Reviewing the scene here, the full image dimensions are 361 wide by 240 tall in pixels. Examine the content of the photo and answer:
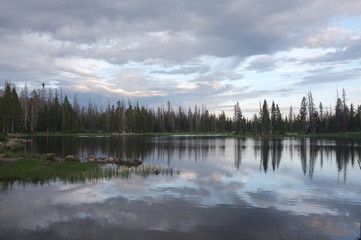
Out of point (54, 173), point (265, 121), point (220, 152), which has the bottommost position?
point (220, 152)

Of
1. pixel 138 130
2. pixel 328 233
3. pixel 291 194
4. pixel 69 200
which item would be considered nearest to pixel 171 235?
pixel 328 233

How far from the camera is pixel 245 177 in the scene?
24172 millimetres

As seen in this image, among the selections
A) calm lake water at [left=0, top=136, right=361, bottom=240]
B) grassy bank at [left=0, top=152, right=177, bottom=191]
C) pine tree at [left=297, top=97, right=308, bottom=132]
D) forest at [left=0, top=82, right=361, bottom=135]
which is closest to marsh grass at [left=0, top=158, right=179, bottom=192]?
grassy bank at [left=0, top=152, right=177, bottom=191]

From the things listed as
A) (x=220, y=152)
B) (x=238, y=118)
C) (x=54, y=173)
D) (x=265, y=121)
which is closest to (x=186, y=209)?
(x=54, y=173)

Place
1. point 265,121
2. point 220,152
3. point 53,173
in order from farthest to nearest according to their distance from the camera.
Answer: point 265,121 → point 220,152 → point 53,173

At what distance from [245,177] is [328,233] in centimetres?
1258

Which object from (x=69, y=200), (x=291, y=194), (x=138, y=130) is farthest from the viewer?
(x=138, y=130)

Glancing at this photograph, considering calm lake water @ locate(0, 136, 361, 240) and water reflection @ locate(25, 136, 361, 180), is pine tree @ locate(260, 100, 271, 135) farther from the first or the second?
calm lake water @ locate(0, 136, 361, 240)

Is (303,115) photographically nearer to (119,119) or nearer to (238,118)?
(238,118)

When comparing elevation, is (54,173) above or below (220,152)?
above

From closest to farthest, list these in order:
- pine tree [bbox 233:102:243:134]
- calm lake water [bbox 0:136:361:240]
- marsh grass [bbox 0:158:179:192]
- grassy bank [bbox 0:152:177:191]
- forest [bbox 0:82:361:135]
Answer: calm lake water [bbox 0:136:361:240] < marsh grass [bbox 0:158:179:192] < grassy bank [bbox 0:152:177:191] < forest [bbox 0:82:361:135] < pine tree [bbox 233:102:243:134]

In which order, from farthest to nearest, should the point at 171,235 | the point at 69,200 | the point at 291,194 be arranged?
the point at 291,194 < the point at 69,200 < the point at 171,235

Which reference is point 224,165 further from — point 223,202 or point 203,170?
point 223,202

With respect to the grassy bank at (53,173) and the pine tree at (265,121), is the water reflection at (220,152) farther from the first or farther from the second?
the pine tree at (265,121)
